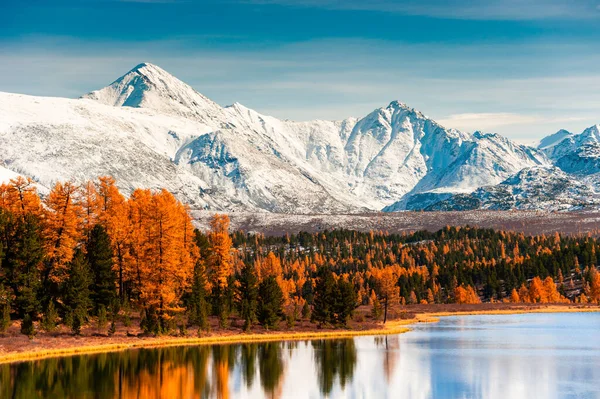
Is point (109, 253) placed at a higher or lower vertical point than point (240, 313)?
higher

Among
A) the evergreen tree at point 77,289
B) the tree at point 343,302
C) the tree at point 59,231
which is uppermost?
the tree at point 59,231

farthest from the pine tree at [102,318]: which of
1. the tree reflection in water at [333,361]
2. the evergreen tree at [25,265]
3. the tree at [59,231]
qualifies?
the tree reflection in water at [333,361]

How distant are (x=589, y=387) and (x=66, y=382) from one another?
4271 centimetres

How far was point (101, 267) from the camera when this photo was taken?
92.3 m

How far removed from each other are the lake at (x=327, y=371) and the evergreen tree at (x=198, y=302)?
23.3 ft

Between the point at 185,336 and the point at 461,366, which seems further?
the point at 185,336

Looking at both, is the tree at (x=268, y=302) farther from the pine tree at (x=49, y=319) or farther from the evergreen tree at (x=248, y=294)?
the pine tree at (x=49, y=319)

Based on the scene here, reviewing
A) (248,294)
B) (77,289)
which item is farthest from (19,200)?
(248,294)

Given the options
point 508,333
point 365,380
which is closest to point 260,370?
point 365,380

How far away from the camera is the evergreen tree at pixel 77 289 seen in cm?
8594

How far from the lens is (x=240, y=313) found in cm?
11388

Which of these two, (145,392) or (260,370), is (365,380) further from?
(145,392)

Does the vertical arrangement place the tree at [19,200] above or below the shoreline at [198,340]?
above

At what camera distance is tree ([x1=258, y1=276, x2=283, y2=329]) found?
110 meters
